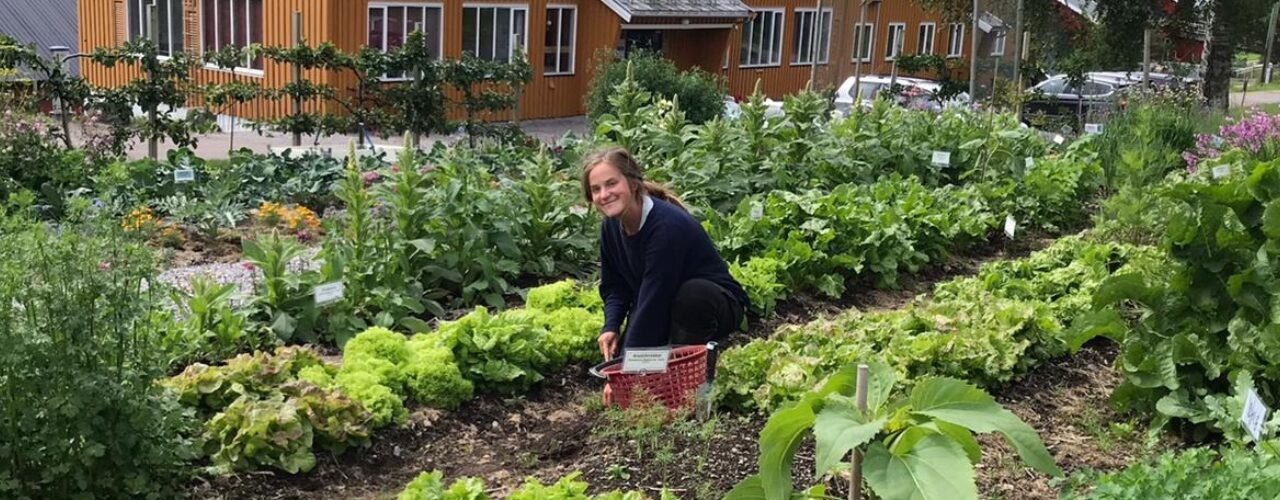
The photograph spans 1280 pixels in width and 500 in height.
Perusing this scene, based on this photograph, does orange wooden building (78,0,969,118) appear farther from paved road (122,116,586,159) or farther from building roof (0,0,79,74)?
building roof (0,0,79,74)

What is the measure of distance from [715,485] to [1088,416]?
188 centimetres

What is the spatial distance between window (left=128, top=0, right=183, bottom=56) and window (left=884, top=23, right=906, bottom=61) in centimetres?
1855

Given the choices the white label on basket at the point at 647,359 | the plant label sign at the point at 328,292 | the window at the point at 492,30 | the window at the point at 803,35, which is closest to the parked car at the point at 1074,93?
the window at the point at 803,35

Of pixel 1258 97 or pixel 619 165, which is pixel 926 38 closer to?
pixel 1258 97

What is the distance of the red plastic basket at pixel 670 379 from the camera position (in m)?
5.05

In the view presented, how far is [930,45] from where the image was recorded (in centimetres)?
3622

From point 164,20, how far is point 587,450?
62.7ft

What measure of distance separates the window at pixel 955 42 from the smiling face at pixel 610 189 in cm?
3353

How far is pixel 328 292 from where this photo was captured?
603 centimetres

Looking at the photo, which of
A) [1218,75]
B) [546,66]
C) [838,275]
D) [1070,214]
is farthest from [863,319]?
[1218,75]

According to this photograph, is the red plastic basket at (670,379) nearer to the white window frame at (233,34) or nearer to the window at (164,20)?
the white window frame at (233,34)

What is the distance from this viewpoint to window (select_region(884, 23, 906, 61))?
33.6 metres

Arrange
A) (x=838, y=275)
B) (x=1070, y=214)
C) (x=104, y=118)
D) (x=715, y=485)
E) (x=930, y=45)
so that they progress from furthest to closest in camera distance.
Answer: (x=930, y=45) < (x=104, y=118) < (x=1070, y=214) < (x=838, y=275) < (x=715, y=485)

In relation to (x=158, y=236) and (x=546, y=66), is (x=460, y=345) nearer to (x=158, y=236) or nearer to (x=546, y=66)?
(x=158, y=236)
